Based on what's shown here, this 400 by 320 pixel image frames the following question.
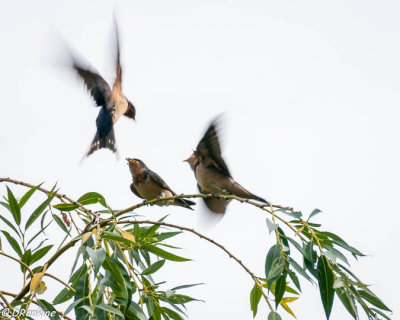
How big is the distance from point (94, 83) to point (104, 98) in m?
0.22

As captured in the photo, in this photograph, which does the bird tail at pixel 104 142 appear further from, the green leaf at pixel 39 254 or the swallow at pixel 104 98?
→ the green leaf at pixel 39 254

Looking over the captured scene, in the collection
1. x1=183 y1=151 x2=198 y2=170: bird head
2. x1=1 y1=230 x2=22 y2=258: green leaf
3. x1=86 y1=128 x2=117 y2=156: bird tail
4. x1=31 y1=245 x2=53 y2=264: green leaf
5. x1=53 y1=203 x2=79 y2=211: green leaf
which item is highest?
x1=86 y1=128 x2=117 y2=156: bird tail

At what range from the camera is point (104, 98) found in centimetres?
665

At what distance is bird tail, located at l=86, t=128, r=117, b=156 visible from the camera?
245 inches

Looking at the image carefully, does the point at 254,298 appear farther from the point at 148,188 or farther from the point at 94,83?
the point at 94,83

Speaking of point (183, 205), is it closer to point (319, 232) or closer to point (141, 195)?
point (141, 195)

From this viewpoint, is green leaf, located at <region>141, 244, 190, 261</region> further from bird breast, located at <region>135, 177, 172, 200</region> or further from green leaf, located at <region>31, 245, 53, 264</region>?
bird breast, located at <region>135, 177, 172, 200</region>

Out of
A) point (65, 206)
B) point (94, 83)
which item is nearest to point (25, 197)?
point (65, 206)

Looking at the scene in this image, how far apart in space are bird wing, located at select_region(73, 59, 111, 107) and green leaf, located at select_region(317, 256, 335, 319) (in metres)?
4.55

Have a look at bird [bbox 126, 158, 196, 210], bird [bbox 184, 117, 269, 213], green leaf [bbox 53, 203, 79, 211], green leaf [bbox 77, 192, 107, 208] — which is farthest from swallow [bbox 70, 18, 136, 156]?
green leaf [bbox 53, 203, 79, 211]

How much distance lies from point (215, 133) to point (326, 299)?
1995 millimetres

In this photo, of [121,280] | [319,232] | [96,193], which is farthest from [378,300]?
[96,193]

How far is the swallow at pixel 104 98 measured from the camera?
21.2 ft

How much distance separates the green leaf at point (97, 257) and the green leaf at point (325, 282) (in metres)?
0.88
